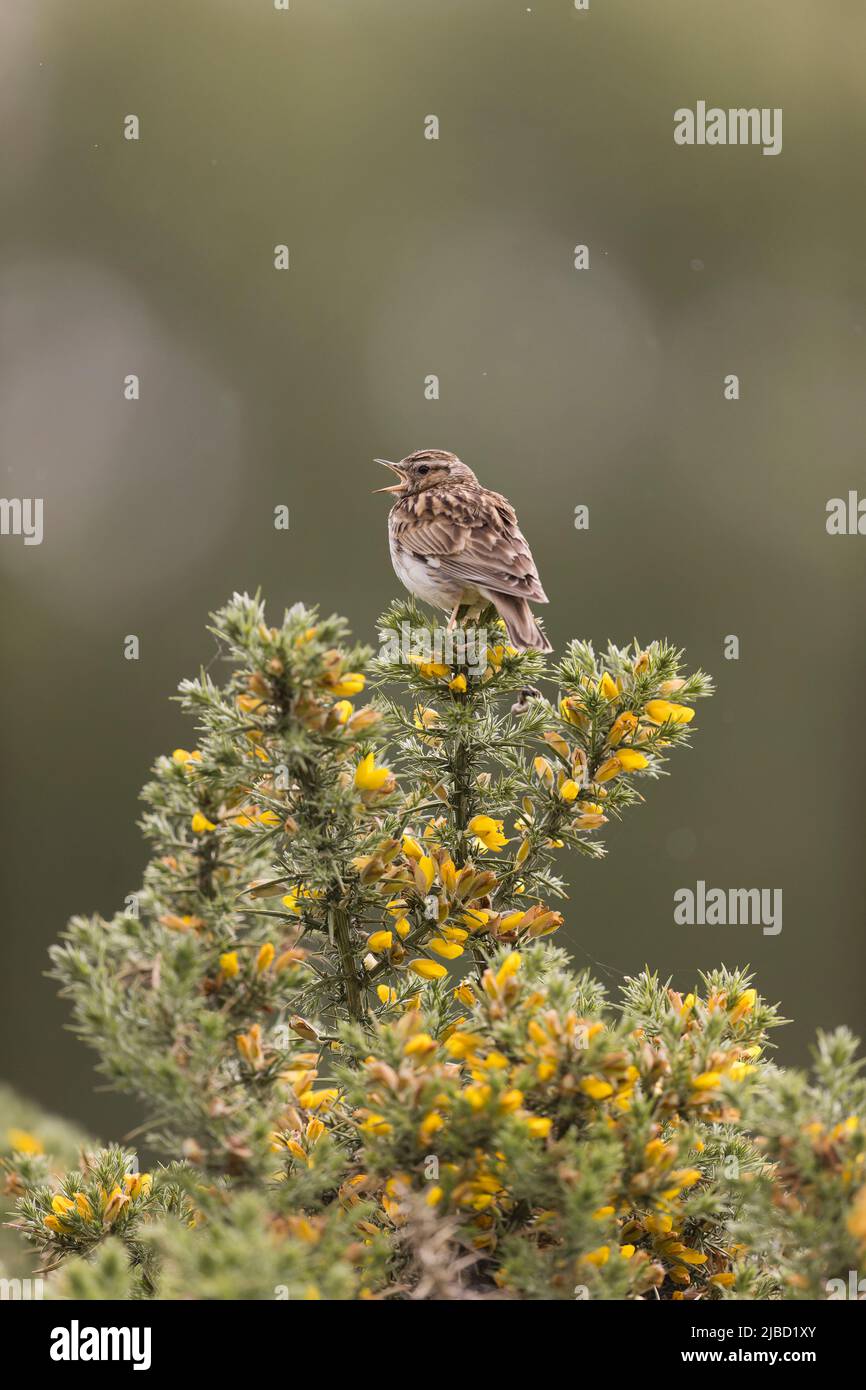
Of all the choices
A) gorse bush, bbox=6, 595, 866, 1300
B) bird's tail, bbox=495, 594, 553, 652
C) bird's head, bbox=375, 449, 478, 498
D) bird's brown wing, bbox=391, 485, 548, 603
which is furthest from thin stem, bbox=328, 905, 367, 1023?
bird's head, bbox=375, 449, 478, 498

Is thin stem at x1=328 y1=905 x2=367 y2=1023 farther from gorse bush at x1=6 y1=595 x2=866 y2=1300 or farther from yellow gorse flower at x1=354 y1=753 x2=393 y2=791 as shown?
yellow gorse flower at x1=354 y1=753 x2=393 y2=791

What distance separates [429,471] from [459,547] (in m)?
0.99

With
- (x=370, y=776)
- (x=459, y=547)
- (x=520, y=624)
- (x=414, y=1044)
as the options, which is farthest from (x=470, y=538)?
(x=414, y=1044)

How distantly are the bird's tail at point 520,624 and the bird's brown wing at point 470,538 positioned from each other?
0.03 metres

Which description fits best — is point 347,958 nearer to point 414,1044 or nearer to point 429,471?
point 414,1044

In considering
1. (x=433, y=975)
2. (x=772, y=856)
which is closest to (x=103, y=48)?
(x=772, y=856)

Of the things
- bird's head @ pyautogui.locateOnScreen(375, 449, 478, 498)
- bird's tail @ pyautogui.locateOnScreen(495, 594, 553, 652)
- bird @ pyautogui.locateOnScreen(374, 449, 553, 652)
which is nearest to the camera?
bird's tail @ pyautogui.locateOnScreen(495, 594, 553, 652)

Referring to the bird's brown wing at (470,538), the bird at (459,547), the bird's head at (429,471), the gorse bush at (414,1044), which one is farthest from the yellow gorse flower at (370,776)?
the bird's head at (429,471)

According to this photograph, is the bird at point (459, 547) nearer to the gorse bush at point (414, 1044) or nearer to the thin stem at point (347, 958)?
the gorse bush at point (414, 1044)

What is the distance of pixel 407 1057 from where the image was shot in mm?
1667

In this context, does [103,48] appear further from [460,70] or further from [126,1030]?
[126,1030]

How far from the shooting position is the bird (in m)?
3.42
